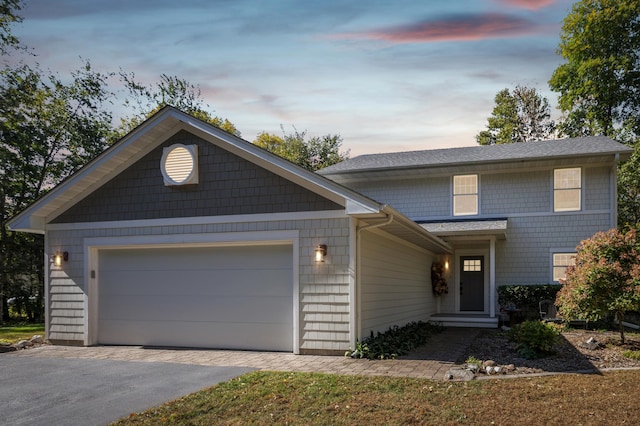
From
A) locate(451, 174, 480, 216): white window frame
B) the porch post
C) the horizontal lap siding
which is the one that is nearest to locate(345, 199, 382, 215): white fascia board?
the horizontal lap siding

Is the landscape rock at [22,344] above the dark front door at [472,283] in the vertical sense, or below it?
below

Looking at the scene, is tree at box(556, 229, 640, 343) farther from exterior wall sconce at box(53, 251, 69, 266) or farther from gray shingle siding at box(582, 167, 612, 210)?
exterior wall sconce at box(53, 251, 69, 266)

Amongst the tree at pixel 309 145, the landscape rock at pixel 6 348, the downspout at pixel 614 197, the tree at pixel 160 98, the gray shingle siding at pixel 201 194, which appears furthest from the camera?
the tree at pixel 309 145

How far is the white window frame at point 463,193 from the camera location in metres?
17.2

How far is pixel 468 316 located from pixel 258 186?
29.8ft

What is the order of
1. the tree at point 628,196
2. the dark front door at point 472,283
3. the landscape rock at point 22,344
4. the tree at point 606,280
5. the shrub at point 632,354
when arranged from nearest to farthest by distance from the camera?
A: the shrub at point 632,354, the tree at point 606,280, the landscape rock at point 22,344, the dark front door at point 472,283, the tree at point 628,196

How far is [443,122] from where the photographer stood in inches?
712

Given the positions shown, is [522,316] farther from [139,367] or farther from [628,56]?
[628,56]

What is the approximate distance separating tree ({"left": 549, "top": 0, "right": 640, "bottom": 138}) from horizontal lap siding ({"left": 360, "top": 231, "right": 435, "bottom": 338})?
14.1m

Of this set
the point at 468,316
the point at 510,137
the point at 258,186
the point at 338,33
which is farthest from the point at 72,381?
the point at 510,137

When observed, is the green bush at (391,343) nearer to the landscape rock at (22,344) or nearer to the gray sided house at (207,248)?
the gray sided house at (207,248)

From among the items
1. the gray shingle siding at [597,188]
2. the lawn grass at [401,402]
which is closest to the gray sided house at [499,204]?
the gray shingle siding at [597,188]

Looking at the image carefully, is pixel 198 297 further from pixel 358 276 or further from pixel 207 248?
pixel 358 276

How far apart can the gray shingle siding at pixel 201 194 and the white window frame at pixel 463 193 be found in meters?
8.91
